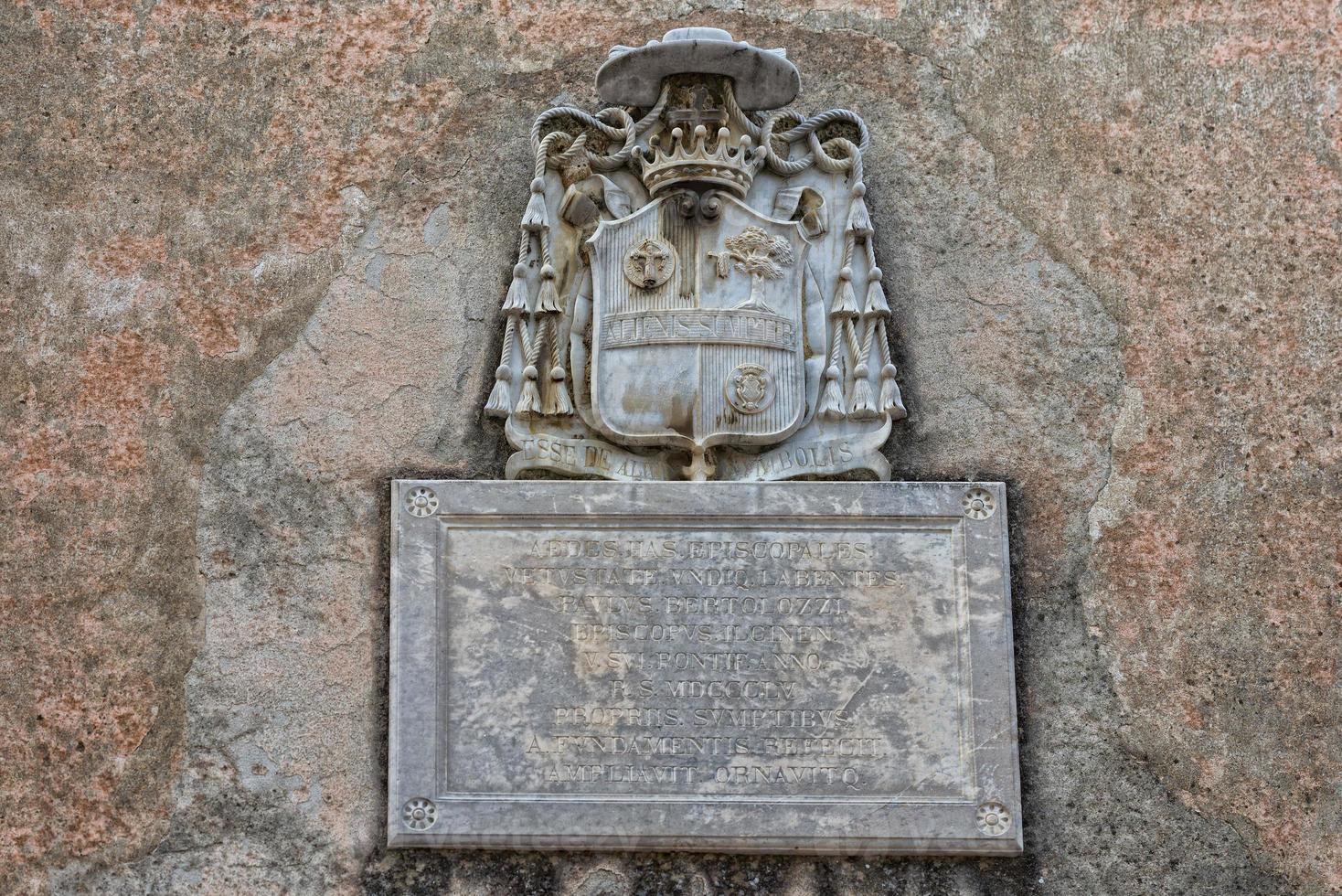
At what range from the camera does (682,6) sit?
4152 mm

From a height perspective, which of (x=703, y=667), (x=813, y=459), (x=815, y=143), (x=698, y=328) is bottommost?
(x=703, y=667)

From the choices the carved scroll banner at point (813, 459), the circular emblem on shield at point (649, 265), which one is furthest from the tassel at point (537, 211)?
the carved scroll banner at point (813, 459)

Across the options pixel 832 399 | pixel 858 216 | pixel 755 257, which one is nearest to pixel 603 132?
pixel 755 257

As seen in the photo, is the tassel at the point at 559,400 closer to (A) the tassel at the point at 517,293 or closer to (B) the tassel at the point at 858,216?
(A) the tassel at the point at 517,293

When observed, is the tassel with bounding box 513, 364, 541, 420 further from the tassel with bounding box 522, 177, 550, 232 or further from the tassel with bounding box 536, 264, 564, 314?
the tassel with bounding box 522, 177, 550, 232

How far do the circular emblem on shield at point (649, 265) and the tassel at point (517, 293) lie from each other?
0.28 m

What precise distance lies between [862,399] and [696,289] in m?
0.51

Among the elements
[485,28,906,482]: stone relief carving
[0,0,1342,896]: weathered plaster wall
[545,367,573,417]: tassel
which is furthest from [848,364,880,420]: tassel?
[545,367,573,417]: tassel

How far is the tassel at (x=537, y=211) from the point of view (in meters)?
3.87

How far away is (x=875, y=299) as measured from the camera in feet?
12.6

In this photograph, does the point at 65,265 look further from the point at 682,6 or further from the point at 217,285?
the point at 682,6

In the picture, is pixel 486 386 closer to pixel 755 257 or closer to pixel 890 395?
pixel 755 257

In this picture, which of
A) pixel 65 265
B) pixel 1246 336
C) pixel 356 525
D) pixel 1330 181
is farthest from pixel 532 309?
pixel 1330 181

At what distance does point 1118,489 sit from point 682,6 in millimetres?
1797
